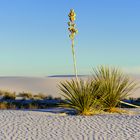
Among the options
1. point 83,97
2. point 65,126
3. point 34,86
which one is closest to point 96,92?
point 83,97

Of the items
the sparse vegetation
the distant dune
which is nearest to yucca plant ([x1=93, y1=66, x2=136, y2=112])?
the sparse vegetation

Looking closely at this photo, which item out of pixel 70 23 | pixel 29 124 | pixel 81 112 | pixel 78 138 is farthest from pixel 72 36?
pixel 78 138

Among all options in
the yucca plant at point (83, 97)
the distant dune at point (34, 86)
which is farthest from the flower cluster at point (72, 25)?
the distant dune at point (34, 86)

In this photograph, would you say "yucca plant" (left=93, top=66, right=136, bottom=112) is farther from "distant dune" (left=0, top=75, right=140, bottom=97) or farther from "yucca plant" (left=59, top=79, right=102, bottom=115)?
"distant dune" (left=0, top=75, right=140, bottom=97)

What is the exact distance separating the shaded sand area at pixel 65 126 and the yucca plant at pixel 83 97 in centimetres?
50

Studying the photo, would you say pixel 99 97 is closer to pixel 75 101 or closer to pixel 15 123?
pixel 75 101

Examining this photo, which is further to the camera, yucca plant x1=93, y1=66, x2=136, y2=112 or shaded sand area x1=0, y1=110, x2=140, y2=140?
yucca plant x1=93, y1=66, x2=136, y2=112

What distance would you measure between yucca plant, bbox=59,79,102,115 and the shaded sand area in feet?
1.64

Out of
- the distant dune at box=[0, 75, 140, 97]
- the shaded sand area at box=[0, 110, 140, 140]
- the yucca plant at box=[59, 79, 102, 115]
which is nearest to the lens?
the shaded sand area at box=[0, 110, 140, 140]

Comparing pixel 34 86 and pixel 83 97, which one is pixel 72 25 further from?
pixel 34 86

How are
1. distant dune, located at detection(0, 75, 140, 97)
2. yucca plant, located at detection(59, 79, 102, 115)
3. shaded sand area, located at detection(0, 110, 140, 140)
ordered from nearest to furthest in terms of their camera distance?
shaded sand area, located at detection(0, 110, 140, 140) → yucca plant, located at detection(59, 79, 102, 115) → distant dune, located at detection(0, 75, 140, 97)

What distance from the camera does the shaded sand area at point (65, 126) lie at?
34.7 feet

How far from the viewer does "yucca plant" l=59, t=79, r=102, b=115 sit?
13.6 metres

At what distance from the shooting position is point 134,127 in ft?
38.0
